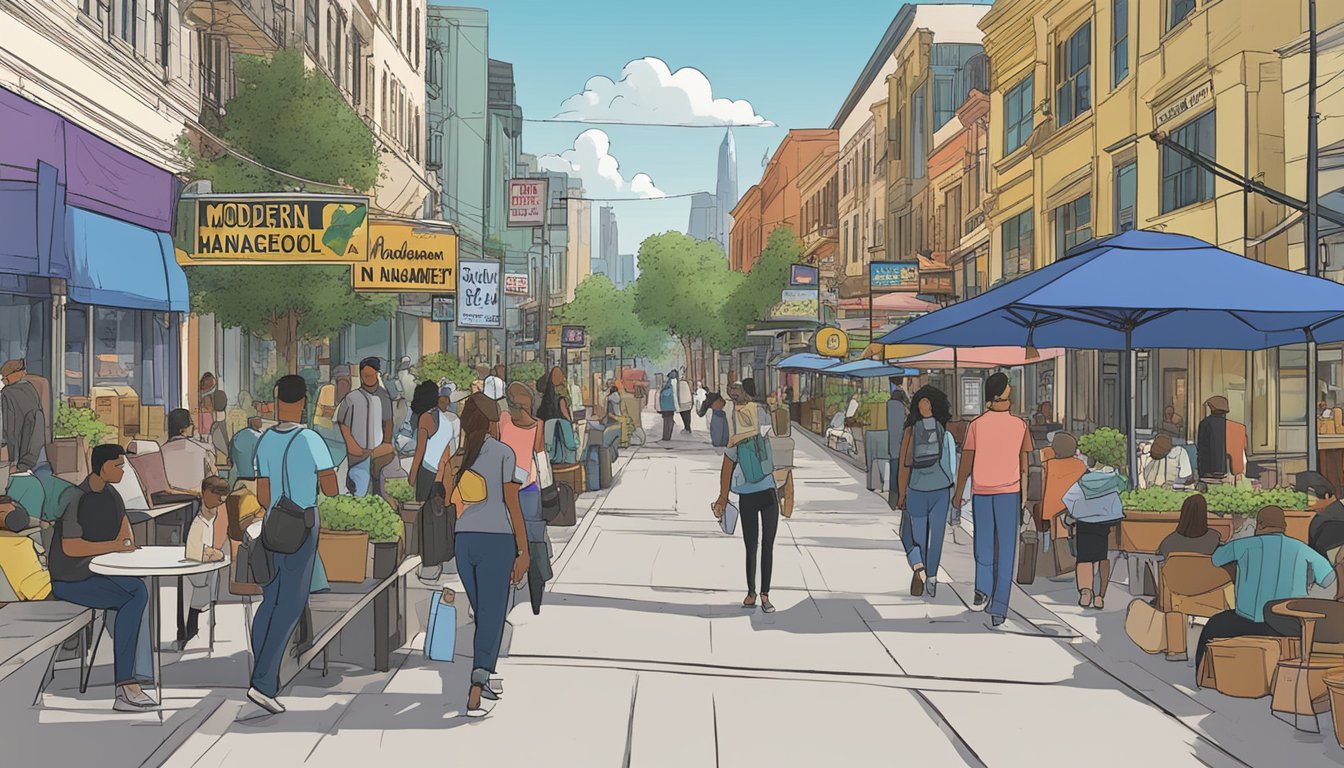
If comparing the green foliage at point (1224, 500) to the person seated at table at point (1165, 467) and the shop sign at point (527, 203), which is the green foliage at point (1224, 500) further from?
the shop sign at point (527, 203)

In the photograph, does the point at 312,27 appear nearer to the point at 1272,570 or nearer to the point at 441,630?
the point at 441,630

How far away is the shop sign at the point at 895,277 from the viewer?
35.4 metres

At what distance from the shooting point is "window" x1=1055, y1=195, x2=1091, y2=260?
1109 inches

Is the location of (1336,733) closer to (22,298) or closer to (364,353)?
(22,298)

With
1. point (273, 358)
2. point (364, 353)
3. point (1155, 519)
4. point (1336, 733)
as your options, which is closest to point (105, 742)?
point (1336, 733)

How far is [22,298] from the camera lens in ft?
58.3

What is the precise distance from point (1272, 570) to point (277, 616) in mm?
5508

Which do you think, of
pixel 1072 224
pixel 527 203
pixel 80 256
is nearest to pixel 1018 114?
pixel 1072 224

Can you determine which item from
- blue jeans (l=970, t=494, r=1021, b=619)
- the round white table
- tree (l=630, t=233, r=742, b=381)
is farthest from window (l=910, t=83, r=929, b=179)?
the round white table

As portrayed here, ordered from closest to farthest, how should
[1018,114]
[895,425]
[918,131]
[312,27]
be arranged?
[895,425] → [312,27] → [1018,114] → [918,131]

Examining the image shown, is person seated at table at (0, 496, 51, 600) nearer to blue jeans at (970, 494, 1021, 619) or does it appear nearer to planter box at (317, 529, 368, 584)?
planter box at (317, 529, 368, 584)

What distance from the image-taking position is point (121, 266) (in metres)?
18.0

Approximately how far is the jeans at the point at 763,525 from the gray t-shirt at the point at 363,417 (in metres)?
4.58

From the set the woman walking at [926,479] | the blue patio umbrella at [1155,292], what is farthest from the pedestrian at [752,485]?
the blue patio umbrella at [1155,292]
